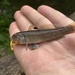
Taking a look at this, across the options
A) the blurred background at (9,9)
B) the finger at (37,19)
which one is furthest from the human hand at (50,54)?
the blurred background at (9,9)

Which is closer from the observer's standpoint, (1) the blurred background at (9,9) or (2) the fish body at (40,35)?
(2) the fish body at (40,35)

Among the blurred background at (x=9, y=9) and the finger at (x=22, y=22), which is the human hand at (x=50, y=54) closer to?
the finger at (x=22, y=22)

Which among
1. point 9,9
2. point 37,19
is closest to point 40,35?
point 37,19

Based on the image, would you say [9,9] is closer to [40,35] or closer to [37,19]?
[37,19]

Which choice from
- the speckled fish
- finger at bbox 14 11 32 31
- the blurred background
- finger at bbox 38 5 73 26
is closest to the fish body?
the speckled fish

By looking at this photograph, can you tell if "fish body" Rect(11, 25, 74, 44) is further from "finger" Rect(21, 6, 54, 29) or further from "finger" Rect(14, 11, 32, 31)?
"finger" Rect(14, 11, 32, 31)

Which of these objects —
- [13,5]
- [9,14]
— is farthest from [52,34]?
[13,5]
